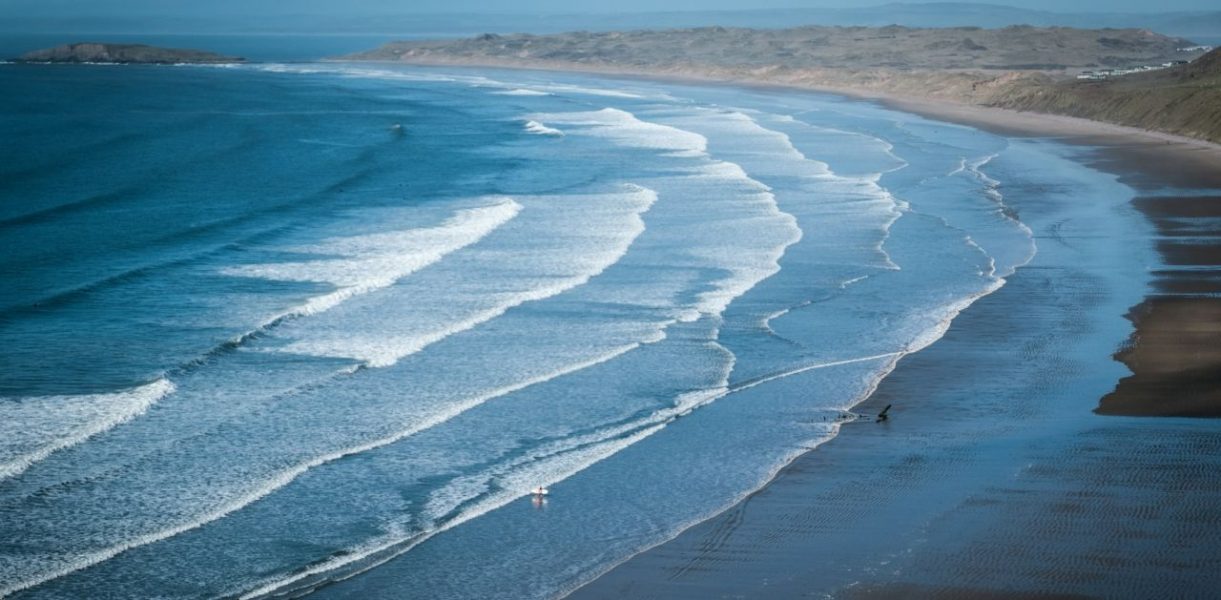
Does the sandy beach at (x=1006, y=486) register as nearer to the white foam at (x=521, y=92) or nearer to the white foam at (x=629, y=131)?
the white foam at (x=629, y=131)

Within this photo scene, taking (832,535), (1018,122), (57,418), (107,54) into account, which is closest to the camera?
(832,535)

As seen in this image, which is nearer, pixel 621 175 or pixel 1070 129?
pixel 621 175

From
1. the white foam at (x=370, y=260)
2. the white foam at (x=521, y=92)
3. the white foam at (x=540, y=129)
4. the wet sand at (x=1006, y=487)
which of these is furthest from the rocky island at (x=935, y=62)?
the wet sand at (x=1006, y=487)

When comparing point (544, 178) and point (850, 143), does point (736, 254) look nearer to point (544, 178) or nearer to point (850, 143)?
point (544, 178)

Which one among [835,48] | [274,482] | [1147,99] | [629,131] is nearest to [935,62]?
[835,48]

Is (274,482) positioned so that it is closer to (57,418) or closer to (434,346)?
(57,418)

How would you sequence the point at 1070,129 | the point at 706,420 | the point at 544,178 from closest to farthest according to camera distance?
1. the point at 706,420
2. the point at 544,178
3. the point at 1070,129

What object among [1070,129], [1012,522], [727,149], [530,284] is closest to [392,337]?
[530,284]
